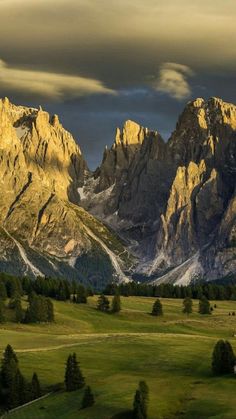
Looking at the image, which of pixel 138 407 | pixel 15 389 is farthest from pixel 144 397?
pixel 15 389

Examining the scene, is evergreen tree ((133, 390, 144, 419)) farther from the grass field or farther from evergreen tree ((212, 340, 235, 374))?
evergreen tree ((212, 340, 235, 374))

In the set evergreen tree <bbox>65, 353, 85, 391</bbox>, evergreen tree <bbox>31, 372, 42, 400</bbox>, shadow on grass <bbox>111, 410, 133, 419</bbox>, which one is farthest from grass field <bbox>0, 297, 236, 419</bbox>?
evergreen tree <bbox>31, 372, 42, 400</bbox>

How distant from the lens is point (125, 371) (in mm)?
123812

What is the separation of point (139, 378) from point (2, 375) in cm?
1986

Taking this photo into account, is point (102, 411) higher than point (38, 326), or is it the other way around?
point (38, 326)

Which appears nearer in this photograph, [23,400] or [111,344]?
[23,400]

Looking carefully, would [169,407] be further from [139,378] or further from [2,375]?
[2,375]

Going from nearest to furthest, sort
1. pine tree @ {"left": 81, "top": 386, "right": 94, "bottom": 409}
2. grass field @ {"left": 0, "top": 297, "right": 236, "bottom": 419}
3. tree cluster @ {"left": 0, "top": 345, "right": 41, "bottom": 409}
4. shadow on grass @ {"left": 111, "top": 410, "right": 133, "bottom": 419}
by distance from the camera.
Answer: shadow on grass @ {"left": 111, "top": 410, "right": 133, "bottom": 419}
grass field @ {"left": 0, "top": 297, "right": 236, "bottom": 419}
pine tree @ {"left": 81, "top": 386, "right": 94, "bottom": 409}
tree cluster @ {"left": 0, "top": 345, "right": 41, "bottom": 409}

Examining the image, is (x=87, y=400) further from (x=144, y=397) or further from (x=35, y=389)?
(x=35, y=389)

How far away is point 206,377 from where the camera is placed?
111438 millimetres

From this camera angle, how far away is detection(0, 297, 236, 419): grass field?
301 feet

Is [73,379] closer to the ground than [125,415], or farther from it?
farther from it

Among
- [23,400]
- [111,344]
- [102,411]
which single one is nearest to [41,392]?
[23,400]

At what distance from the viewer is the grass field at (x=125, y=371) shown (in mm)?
91688
